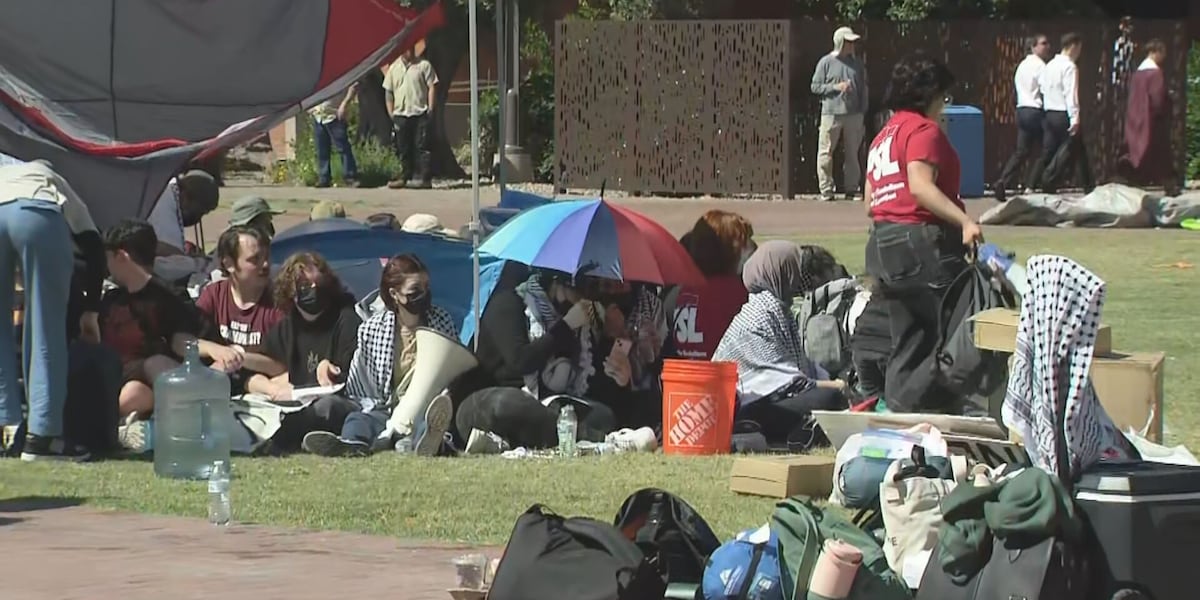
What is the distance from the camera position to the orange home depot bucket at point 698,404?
32.0ft

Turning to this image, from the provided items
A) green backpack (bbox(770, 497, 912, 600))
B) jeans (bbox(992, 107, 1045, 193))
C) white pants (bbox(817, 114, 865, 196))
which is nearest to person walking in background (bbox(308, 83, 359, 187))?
white pants (bbox(817, 114, 865, 196))

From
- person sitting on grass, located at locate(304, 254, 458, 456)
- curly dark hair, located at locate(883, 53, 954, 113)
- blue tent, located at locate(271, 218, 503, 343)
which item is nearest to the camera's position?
curly dark hair, located at locate(883, 53, 954, 113)

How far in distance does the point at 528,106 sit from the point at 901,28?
6751 millimetres

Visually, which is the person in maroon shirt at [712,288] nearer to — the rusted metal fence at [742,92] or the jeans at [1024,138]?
the jeans at [1024,138]

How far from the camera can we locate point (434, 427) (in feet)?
32.0

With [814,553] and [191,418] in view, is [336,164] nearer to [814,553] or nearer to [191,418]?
[191,418]

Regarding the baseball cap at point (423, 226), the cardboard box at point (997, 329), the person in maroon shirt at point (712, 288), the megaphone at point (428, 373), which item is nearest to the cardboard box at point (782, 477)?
the cardboard box at point (997, 329)

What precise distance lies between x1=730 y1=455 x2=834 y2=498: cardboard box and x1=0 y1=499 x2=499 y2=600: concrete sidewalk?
1535 millimetres

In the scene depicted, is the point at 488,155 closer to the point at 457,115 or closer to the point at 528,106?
the point at 528,106

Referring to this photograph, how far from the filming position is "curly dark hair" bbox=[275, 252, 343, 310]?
33.9ft

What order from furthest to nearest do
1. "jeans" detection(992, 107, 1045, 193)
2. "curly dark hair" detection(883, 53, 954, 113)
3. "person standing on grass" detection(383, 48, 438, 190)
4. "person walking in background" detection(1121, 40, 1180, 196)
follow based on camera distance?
1. "person standing on grass" detection(383, 48, 438, 190)
2. "person walking in background" detection(1121, 40, 1180, 196)
3. "jeans" detection(992, 107, 1045, 193)
4. "curly dark hair" detection(883, 53, 954, 113)

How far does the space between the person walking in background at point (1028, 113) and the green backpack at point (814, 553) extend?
1773cm

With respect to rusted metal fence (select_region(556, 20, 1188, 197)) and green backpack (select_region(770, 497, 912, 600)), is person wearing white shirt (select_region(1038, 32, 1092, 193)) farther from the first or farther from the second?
green backpack (select_region(770, 497, 912, 600))

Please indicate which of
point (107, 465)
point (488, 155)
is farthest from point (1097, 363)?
point (488, 155)
